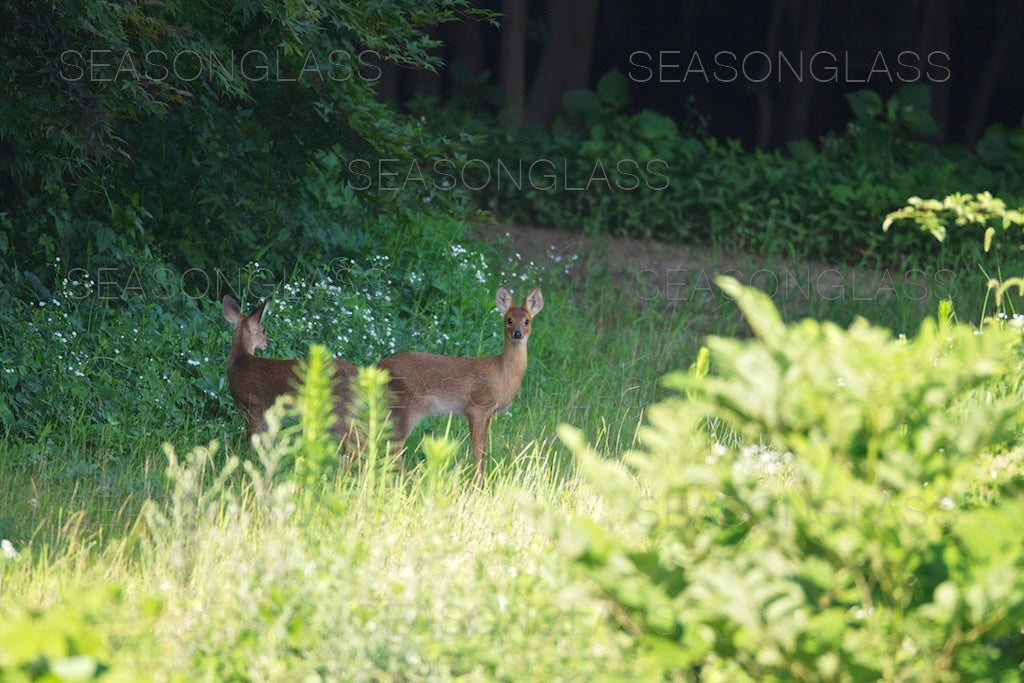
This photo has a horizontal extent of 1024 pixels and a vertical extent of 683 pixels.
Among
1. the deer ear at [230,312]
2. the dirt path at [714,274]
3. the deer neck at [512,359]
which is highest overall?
the deer ear at [230,312]

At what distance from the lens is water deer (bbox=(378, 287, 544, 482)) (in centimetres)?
713

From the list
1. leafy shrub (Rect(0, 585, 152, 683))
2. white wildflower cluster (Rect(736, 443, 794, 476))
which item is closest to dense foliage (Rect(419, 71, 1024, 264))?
white wildflower cluster (Rect(736, 443, 794, 476))

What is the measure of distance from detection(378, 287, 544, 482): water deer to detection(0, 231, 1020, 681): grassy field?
239 millimetres

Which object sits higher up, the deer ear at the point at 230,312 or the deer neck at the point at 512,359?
the deer ear at the point at 230,312

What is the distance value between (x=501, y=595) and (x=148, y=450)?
3658 mm

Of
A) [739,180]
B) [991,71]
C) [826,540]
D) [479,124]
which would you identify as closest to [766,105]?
[991,71]

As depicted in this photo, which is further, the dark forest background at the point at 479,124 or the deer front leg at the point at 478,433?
the dark forest background at the point at 479,124

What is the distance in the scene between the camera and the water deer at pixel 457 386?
713 cm

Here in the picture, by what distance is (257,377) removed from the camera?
6.85m

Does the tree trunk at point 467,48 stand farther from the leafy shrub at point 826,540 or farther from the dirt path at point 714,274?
the leafy shrub at point 826,540

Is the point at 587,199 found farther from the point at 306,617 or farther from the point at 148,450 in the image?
the point at 306,617

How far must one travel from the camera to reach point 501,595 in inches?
147

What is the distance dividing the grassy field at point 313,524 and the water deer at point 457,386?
0.24 metres

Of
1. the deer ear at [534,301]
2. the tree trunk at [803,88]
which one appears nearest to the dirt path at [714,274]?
the deer ear at [534,301]
